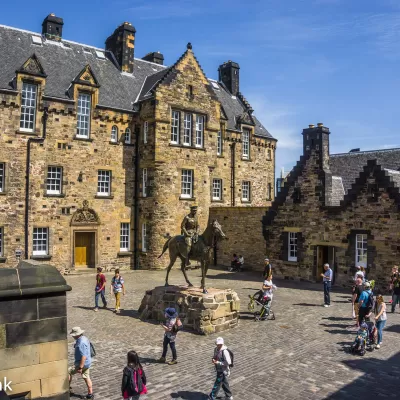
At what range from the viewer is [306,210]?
78.4ft

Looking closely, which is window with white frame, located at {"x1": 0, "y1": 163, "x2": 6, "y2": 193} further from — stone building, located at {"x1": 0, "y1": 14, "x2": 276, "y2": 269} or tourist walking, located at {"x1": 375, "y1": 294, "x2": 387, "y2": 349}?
Result: tourist walking, located at {"x1": 375, "y1": 294, "x2": 387, "y2": 349}

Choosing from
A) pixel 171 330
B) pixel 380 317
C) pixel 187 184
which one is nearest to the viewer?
pixel 171 330

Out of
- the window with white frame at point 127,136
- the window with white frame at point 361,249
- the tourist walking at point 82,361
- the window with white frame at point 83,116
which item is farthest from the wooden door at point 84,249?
the tourist walking at point 82,361

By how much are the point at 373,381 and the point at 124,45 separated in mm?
29011

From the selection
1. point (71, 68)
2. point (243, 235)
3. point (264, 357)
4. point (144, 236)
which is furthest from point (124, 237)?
point (264, 357)

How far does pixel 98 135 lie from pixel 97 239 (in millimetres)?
7041

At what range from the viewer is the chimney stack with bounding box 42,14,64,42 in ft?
94.5

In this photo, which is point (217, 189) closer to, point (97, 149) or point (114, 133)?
point (114, 133)

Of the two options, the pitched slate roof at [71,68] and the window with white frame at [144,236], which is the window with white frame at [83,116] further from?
the window with white frame at [144,236]

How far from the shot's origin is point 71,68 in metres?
28.0

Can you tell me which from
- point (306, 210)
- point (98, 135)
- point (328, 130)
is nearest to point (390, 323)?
point (306, 210)

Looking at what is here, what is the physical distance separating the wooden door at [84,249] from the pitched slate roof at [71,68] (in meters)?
9.00

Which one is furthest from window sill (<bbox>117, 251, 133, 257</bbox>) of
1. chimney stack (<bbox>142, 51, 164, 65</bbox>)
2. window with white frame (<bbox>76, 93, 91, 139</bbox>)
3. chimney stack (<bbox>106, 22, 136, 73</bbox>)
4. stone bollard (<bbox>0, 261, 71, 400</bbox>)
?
stone bollard (<bbox>0, 261, 71, 400</bbox>)

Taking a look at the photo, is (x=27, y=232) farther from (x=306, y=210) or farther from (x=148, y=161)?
(x=306, y=210)
